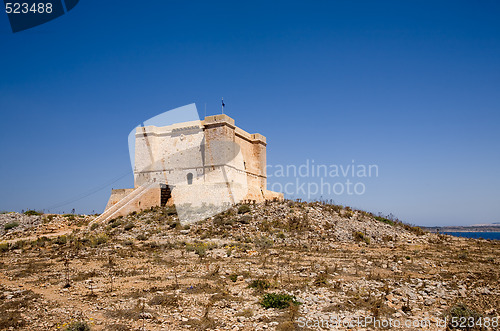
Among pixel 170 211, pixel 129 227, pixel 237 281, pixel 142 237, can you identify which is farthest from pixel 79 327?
pixel 170 211

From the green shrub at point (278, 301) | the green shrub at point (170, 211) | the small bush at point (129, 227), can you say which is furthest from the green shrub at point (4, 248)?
the green shrub at point (278, 301)

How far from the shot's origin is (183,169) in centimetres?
2717

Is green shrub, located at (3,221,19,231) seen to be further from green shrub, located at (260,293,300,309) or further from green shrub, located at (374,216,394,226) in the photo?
green shrub, located at (374,216,394,226)

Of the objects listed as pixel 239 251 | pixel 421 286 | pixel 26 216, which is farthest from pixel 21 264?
pixel 26 216

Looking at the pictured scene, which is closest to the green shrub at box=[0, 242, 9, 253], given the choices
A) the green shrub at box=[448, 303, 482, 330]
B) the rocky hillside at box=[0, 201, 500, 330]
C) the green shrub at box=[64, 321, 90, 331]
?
the rocky hillside at box=[0, 201, 500, 330]

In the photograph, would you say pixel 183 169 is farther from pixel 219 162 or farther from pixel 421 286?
pixel 421 286

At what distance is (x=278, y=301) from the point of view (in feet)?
23.0

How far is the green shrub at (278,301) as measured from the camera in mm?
6918

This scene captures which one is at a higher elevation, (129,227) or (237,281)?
(129,227)

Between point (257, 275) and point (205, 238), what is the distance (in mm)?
7896

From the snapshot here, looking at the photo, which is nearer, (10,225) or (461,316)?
(461,316)

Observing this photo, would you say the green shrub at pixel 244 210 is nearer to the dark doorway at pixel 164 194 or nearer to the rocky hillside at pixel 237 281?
the rocky hillside at pixel 237 281

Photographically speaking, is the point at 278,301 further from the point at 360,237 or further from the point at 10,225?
the point at 10,225

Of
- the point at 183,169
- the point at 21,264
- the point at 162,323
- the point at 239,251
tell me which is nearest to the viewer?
the point at 162,323
